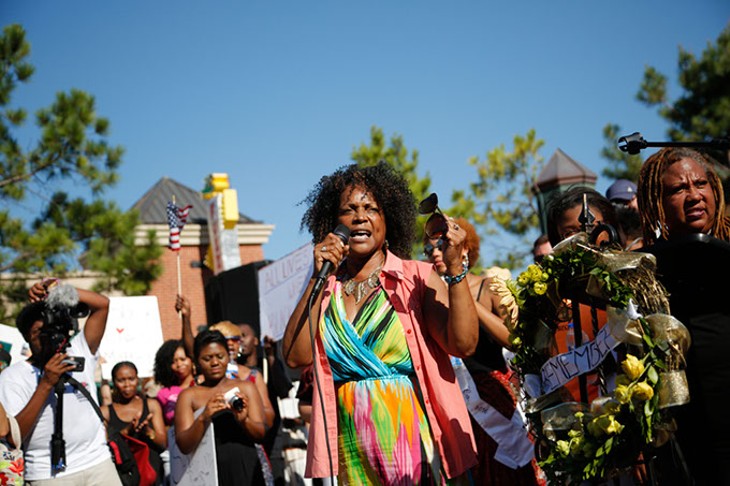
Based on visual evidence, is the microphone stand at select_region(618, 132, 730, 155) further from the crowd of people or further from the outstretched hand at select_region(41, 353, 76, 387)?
the outstretched hand at select_region(41, 353, 76, 387)

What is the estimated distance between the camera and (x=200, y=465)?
6.14 metres

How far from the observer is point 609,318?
3.00 metres

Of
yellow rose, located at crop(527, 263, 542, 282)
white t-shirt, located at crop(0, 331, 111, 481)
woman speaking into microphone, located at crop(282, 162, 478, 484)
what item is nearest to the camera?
yellow rose, located at crop(527, 263, 542, 282)

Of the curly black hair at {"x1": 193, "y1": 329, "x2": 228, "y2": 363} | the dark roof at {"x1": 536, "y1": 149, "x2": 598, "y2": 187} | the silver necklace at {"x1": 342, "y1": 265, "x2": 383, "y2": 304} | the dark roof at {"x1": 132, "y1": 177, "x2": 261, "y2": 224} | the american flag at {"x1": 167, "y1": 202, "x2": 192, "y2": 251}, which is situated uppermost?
the dark roof at {"x1": 132, "y1": 177, "x2": 261, "y2": 224}

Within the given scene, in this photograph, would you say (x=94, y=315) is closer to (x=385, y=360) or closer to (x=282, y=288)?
(x=385, y=360)

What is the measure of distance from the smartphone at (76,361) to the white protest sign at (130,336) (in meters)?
4.59

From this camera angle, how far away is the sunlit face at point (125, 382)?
791cm

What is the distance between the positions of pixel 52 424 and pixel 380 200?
112 inches

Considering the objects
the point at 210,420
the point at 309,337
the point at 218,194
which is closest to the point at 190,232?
the point at 218,194

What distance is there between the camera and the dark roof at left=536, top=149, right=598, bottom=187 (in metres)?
8.59

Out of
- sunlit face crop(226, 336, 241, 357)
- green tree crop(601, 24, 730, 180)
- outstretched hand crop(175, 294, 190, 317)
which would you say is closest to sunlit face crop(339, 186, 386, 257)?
sunlit face crop(226, 336, 241, 357)

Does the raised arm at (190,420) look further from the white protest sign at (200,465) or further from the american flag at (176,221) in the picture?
the american flag at (176,221)

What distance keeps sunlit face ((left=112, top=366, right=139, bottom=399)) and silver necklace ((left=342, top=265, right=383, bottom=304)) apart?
4559mm

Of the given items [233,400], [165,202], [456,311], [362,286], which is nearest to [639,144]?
[456,311]
